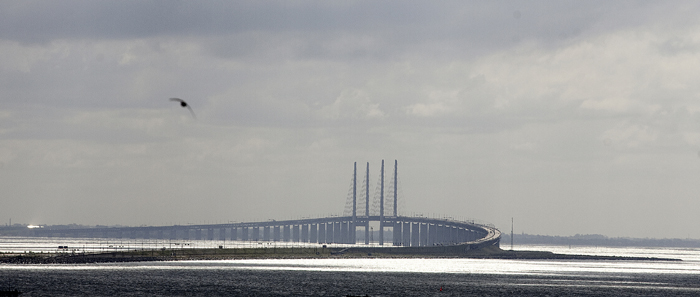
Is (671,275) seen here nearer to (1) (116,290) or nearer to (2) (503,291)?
(2) (503,291)

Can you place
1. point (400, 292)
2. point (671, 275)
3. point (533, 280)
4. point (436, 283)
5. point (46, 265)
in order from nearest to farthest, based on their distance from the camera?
1. point (400, 292)
2. point (436, 283)
3. point (533, 280)
4. point (46, 265)
5. point (671, 275)

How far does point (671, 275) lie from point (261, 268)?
3002 inches

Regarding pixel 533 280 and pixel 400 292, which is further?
pixel 533 280

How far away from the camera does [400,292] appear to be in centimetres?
11119

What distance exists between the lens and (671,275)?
17350 cm

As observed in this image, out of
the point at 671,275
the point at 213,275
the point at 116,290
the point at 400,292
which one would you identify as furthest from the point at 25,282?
the point at 671,275

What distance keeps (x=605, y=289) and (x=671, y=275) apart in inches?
2128

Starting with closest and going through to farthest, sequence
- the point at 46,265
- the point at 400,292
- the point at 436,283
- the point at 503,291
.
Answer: the point at 400,292 < the point at 503,291 < the point at 436,283 < the point at 46,265

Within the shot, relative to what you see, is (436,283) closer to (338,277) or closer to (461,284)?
(461,284)

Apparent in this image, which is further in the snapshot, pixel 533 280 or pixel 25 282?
pixel 533 280

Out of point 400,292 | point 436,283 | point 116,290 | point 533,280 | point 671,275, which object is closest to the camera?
point 116,290

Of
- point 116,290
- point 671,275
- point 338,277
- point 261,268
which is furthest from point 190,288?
point 671,275

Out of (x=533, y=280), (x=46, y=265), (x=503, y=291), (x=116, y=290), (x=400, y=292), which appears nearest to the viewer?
(x=116, y=290)

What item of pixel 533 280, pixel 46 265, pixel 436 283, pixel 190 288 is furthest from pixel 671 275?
pixel 46 265
